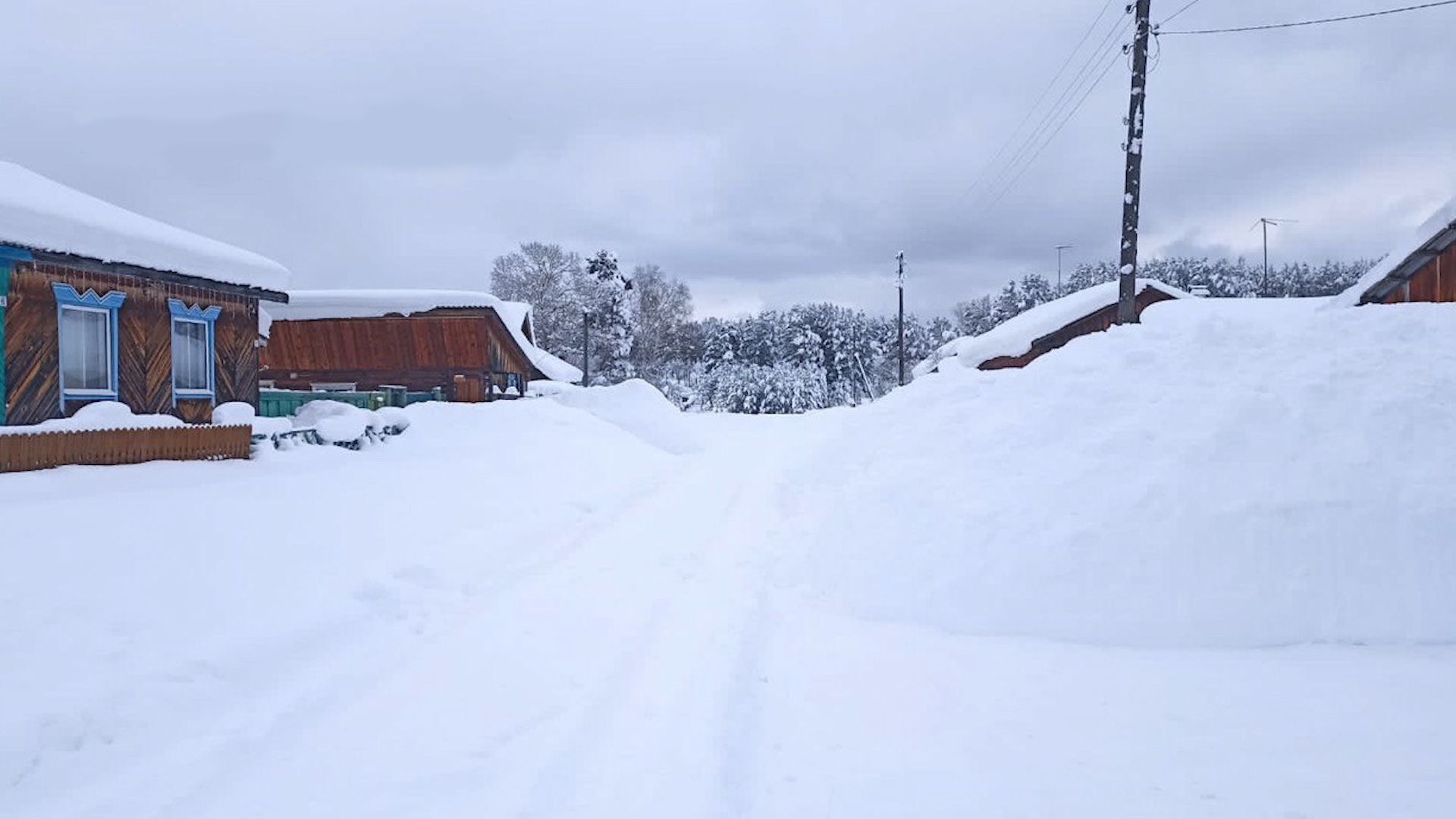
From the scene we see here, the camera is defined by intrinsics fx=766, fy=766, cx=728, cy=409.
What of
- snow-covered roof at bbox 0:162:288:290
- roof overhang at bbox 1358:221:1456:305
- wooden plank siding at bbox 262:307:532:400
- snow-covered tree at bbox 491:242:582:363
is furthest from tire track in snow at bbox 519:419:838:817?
snow-covered tree at bbox 491:242:582:363

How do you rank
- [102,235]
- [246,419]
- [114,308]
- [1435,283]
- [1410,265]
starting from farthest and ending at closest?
[1410,265], [246,419], [114,308], [1435,283], [102,235]

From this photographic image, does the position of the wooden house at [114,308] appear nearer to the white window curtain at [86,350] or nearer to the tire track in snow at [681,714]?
the white window curtain at [86,350]

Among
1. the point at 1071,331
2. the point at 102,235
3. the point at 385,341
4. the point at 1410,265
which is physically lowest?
the point at 385,341

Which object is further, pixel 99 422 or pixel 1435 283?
pixel 1435 283

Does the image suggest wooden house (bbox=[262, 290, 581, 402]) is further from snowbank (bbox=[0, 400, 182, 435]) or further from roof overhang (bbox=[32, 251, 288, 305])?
snowbank (bbox=[0, 400, 182, 435])

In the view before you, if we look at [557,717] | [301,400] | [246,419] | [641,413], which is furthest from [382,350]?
[557,717]

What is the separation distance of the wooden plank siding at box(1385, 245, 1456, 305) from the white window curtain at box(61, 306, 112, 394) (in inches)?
870

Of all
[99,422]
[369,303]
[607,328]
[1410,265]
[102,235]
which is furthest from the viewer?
[607,328]

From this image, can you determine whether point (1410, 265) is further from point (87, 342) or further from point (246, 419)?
point (87, 342)

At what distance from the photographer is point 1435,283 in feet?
44.5

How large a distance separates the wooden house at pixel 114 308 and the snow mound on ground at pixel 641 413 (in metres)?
8.83

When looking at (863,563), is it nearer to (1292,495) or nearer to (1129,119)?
(1292,495)

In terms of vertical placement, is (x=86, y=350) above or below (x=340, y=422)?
above

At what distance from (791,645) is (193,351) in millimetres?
15468
